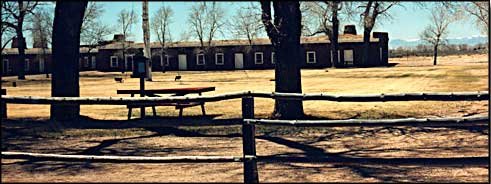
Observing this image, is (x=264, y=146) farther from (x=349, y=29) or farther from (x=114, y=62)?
(x=349, y=29)

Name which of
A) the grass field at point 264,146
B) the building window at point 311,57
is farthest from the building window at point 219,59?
the grass field at point 264,146

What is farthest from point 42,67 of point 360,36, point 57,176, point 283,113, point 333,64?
point 57,176

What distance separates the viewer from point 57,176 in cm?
604

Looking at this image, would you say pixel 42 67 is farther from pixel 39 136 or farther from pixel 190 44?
pixel 39 136

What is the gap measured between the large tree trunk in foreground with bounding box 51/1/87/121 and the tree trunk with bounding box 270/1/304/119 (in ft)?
13.0

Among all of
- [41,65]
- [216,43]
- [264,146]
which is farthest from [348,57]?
[264,146]

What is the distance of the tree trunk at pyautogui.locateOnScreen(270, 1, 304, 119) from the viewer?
10797mm

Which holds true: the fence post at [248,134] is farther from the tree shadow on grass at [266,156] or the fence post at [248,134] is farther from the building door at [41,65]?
the building door at [41,65]

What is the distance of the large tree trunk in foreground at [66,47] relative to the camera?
1110cm

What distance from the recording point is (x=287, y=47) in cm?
1089

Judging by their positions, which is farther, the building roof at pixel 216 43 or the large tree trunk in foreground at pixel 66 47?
the building roof at pixel 216 43

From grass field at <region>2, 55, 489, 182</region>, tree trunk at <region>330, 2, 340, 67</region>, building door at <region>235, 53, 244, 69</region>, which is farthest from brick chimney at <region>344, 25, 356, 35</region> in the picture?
grass field at <region>2, 55, 489, 182</region>

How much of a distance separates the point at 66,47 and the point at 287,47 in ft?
14.5

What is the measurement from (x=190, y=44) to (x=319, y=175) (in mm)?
36316
